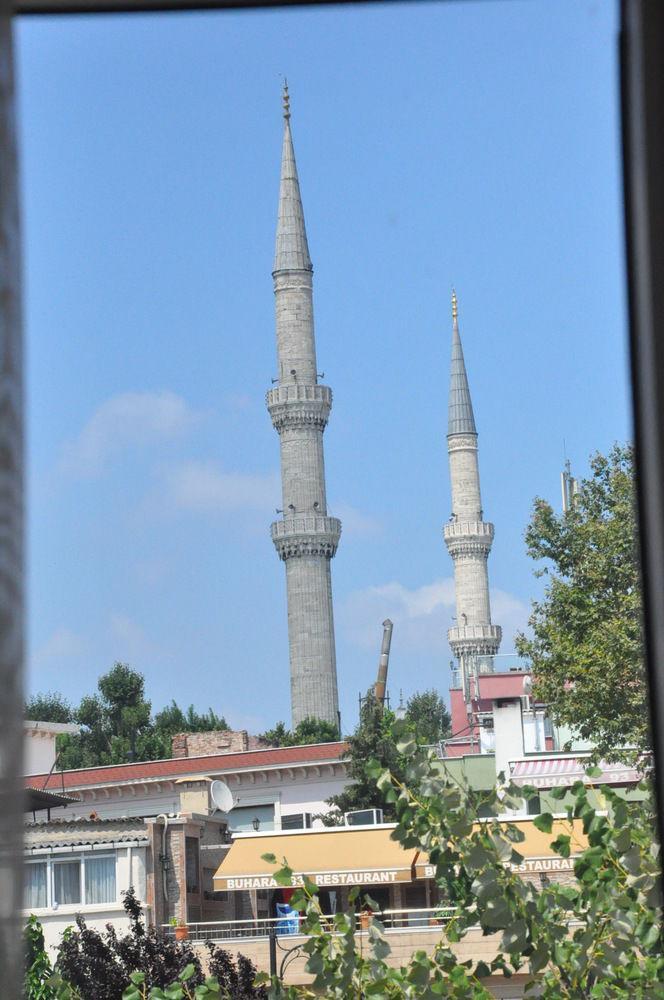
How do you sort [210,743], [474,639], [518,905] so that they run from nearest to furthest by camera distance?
[518,905], [210,743], [474,639]

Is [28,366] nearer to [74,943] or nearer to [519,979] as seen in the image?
[74,943]

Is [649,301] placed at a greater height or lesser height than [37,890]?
greater

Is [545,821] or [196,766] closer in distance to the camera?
[545,821]

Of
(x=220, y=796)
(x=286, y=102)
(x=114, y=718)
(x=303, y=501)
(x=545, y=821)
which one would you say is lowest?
(x=220, y=796)

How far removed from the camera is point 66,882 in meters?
13.0

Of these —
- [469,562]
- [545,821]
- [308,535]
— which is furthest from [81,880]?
[469,562]

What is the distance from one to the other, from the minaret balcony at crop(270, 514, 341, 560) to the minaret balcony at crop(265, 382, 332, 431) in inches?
84.0

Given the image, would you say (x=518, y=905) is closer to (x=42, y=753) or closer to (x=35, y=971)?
(x=35, y=971)

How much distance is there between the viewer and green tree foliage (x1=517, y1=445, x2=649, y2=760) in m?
12.3

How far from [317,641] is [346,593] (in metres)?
1.91

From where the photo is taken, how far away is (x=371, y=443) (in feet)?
88.5

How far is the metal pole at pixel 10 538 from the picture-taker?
769 mm

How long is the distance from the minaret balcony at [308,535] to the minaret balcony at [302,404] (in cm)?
213

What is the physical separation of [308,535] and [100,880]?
18833mm
